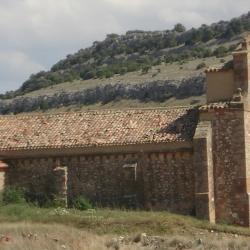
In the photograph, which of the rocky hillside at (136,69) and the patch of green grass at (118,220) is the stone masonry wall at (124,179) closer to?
the patch of green grass at (118,220)

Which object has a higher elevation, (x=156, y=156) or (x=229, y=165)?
(x=156, y=156)

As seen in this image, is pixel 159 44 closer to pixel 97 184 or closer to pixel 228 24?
pixel 228 24

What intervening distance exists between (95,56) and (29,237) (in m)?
79.6

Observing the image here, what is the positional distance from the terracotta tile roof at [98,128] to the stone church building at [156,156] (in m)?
0.05

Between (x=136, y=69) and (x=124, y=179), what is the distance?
161 ft

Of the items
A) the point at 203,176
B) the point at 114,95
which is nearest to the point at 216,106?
the point at 203,176

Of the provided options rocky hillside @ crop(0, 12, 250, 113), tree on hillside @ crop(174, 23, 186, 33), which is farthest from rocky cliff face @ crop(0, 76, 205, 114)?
tree on hillside @ crop(174, 23, 186, 33)

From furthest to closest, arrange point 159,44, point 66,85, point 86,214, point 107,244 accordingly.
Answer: point 159,44 < point 66,85 < point 86,214 < point 107,244

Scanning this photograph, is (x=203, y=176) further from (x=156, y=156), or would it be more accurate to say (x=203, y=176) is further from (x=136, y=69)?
(x=136, y=69)

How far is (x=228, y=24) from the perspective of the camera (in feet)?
296

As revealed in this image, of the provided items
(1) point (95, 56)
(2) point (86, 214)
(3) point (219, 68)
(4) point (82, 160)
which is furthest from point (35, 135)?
(1) point (95, 56)

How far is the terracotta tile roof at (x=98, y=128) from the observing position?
3419 centimetres

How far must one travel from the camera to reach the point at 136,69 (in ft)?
271

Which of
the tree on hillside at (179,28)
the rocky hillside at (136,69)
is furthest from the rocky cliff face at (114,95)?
the tree on hillside at (179,28)
